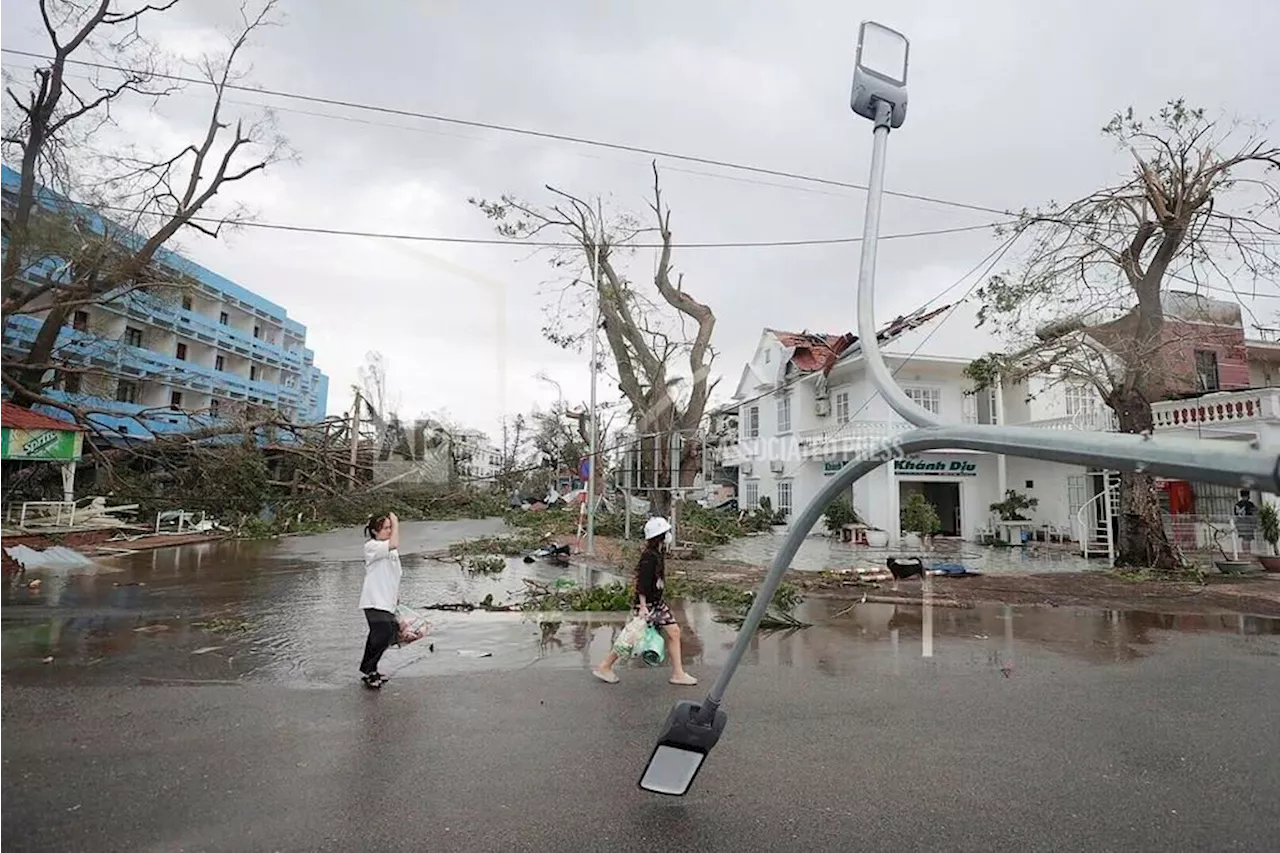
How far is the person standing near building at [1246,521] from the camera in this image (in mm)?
16734

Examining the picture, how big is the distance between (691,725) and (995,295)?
14078 mm

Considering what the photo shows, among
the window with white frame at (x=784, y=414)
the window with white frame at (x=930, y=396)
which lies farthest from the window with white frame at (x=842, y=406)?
the window with white frame at (x=784, y=414)

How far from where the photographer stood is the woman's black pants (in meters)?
6.06

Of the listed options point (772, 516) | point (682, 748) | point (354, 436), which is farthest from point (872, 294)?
point (354, 436)

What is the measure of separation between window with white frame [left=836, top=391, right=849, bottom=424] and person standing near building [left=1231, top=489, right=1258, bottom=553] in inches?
406

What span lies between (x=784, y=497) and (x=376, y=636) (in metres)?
23.2

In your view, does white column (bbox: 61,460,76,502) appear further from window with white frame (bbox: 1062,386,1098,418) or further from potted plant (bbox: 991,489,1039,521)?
window with white frame (bbox: 1062,386,1098,418)

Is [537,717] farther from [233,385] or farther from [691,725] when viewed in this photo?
[233,385]

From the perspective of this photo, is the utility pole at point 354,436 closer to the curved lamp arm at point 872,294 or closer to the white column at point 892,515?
the white column at point 892,515

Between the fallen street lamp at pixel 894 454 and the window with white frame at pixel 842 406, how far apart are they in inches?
845

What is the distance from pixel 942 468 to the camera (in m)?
23.6

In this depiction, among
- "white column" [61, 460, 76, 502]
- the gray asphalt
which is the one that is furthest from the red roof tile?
the gray asphalt

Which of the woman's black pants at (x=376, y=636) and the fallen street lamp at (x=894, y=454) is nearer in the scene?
the fallen street lamp at (x=894, y=454)

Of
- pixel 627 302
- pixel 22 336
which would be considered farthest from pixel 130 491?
pixel 627 302
